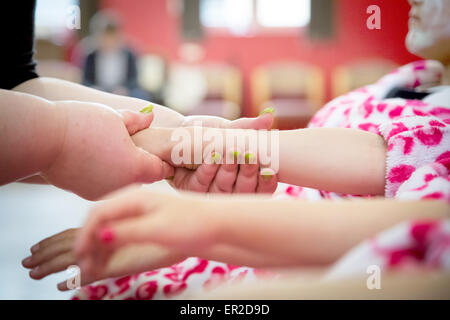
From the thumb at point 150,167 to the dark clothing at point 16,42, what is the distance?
0.29 metres

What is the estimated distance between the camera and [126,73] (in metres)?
3.61

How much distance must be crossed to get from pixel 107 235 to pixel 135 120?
13.4 inches

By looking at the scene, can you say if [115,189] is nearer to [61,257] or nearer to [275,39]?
[61,257]

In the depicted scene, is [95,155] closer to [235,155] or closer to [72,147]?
[72,147]

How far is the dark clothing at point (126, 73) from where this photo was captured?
3254 mm

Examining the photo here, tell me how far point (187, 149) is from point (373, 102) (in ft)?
1.09

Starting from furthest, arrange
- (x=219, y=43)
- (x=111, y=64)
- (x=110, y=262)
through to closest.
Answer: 1. (x=219, y=43)
2. (x=111, y=64)
3. (x=110, y=262)

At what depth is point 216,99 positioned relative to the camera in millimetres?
4680

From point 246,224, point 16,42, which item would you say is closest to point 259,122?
point 246,224

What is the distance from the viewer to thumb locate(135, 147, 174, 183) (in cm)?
58

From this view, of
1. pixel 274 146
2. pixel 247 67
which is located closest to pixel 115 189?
pixel 274 146

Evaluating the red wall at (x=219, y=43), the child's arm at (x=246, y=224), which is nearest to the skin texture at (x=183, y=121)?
the child's arm at (x=246, y=224)

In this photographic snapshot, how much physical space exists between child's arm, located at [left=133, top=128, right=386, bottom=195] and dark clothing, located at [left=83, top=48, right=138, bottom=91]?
2693 mm

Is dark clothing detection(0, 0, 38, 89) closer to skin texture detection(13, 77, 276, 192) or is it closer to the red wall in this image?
skin texture detection(13, 77, 276, 192)
